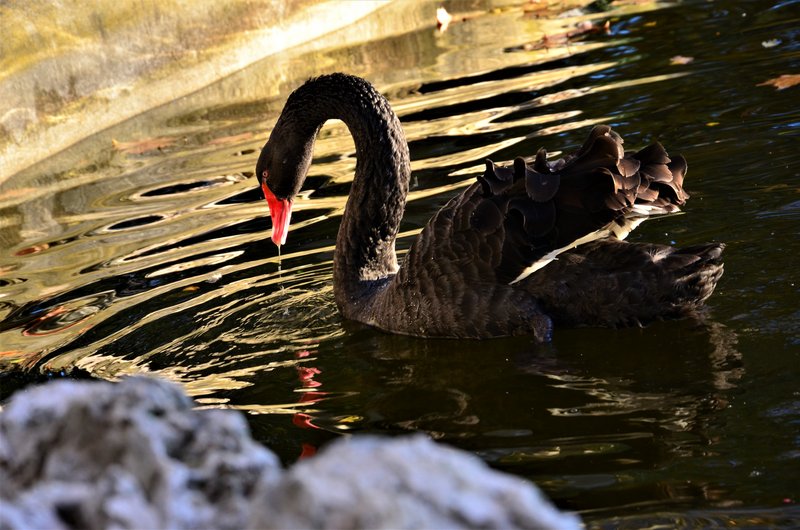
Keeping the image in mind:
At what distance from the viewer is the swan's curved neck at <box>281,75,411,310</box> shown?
199 inches

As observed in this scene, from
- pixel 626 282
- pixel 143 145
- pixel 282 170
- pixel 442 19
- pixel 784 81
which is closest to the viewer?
pixel 626 282

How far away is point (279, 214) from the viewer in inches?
212

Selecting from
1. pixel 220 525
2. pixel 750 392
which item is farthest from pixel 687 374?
pixel 220 525

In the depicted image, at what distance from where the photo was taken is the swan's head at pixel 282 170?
17.3 feet

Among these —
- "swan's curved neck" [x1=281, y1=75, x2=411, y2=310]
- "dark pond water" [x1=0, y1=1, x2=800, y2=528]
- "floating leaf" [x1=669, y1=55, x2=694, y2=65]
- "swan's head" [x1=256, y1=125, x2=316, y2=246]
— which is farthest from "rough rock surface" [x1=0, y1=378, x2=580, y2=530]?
"floating leaf" [x1=669, y1=55, x2=694, y2=65]

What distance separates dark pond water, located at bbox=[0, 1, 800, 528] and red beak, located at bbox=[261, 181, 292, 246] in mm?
263

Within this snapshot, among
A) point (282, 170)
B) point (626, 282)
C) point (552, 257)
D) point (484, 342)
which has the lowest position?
point (484, 342)

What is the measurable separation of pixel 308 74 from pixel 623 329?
20.0 ft

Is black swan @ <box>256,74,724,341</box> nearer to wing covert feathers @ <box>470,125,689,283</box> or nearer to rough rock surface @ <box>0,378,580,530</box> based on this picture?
wing covert feathers @ <box>470,125,689,283</box>

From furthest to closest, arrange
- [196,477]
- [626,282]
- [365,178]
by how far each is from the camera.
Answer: [365,178] < [626,282] < [196,477]

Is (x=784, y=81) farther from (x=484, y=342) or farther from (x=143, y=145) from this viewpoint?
(x=143, y=145)

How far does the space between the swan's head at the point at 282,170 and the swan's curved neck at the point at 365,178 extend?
0.29 feet

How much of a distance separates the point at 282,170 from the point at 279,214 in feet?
0.75

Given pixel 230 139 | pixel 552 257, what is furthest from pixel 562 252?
pixel 230 139
